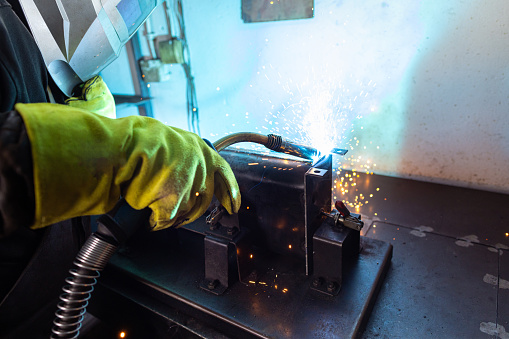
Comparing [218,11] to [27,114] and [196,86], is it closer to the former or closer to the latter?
[196,86]

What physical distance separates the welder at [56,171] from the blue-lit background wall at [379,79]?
1.29 meters

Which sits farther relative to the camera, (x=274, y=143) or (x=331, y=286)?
(x=274, y=143)

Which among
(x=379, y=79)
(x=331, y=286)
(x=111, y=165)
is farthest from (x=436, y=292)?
(x=379, y=79)

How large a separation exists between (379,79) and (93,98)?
1.67 meters

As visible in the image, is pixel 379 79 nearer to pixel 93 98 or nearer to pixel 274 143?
pixel 274 143

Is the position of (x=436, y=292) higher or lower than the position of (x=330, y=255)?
lower

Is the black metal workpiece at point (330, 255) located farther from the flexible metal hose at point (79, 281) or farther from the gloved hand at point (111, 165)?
the flexible metal hose at point (79, 281)

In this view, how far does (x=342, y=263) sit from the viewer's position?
0.94 metres

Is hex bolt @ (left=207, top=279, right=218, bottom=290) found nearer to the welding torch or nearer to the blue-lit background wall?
the welding torch

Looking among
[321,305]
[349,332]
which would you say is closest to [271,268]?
[321,305]

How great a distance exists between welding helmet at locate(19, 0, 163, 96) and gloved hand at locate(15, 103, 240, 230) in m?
0.48

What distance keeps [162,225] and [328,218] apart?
1.66ft

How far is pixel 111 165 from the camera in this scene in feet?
2.10

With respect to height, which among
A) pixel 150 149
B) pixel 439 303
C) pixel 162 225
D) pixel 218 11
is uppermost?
pixel 218 11
